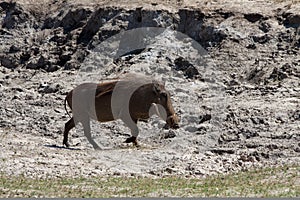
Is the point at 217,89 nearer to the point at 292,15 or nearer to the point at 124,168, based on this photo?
the point at 292,15

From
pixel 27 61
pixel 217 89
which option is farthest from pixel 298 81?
pixel 27 61

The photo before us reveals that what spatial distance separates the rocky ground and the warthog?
800 mm

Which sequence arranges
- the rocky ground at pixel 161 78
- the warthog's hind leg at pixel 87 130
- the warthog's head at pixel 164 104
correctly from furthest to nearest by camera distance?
the warthog's hind leg at pixel 87 130 → the warthog's head at pixel 164 104 → the rocky ground at pixel 161 78

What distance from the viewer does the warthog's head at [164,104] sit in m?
19.5

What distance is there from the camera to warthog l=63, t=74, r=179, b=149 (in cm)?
1952

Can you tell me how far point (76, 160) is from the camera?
17234 mm

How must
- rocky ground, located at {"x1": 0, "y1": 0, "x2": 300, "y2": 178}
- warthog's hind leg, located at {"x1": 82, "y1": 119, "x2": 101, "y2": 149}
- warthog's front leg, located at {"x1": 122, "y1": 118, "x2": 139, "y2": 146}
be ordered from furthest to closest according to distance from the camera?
warthog's hind leg, located at {"x1": 82, "y1": 119, "x2": 101, "y2": 149} → warthog's front leg, located at {"x1": 122, "y1": 118, "x2": 139, "y2": 146} → rocky ground, located at {"x1": 0, "y1": 0, "x2": 300, "y2": 178}

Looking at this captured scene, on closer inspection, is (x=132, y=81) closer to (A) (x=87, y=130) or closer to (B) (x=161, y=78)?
(A) (x=87, y=130)

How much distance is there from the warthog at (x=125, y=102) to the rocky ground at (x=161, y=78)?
31.5 inches

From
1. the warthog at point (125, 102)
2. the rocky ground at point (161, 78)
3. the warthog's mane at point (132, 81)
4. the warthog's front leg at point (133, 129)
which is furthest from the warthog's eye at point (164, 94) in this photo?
the rocky ground at point (161, 78)

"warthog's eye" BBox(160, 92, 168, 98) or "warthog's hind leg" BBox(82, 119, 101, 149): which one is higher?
"warthog's eye" BBox(160, 92, 168, 98)

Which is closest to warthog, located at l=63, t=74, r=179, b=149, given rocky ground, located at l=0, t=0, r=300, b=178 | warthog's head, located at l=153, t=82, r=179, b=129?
warthog's head, located at l=153, t=82, r=179, b=129

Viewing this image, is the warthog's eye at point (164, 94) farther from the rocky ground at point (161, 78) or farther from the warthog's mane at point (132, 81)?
the rocky ground at point (161, 78)

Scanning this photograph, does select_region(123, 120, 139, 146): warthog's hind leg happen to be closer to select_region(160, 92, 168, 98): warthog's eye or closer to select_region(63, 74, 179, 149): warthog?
select_region(63, 74, 179, 149): warthog
